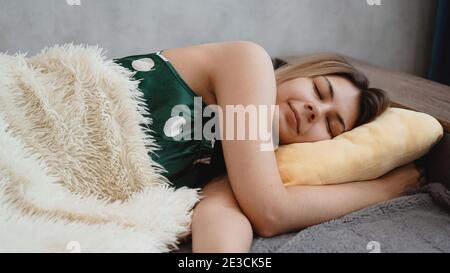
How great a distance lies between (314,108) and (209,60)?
239 mm

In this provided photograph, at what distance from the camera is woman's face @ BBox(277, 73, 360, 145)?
96 centimetres

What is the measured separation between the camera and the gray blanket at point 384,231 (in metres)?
0.77

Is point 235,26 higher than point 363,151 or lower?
higher

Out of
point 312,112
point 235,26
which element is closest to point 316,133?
point 312,112

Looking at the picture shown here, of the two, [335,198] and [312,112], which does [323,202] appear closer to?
[335,198]

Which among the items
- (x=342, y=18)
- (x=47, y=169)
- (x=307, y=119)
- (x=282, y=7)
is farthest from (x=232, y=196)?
(x=342, y=18)

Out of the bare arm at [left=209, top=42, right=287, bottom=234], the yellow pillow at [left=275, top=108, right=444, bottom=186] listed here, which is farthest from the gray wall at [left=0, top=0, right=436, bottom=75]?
the yellow pillow at [left=275, top=108, right=444, bottom=186]

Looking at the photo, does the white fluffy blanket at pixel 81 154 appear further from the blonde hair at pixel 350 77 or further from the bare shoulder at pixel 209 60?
the blonde hair at pixel 350 77

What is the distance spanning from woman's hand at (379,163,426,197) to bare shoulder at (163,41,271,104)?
36 cm

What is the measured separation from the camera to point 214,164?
1.03 meters

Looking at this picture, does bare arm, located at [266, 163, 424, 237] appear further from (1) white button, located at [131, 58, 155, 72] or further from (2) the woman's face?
(1) white button, located at [131, 58, 155, 72]

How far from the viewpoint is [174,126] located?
924 millimetres

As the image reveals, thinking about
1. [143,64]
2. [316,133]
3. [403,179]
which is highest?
[143,64]
